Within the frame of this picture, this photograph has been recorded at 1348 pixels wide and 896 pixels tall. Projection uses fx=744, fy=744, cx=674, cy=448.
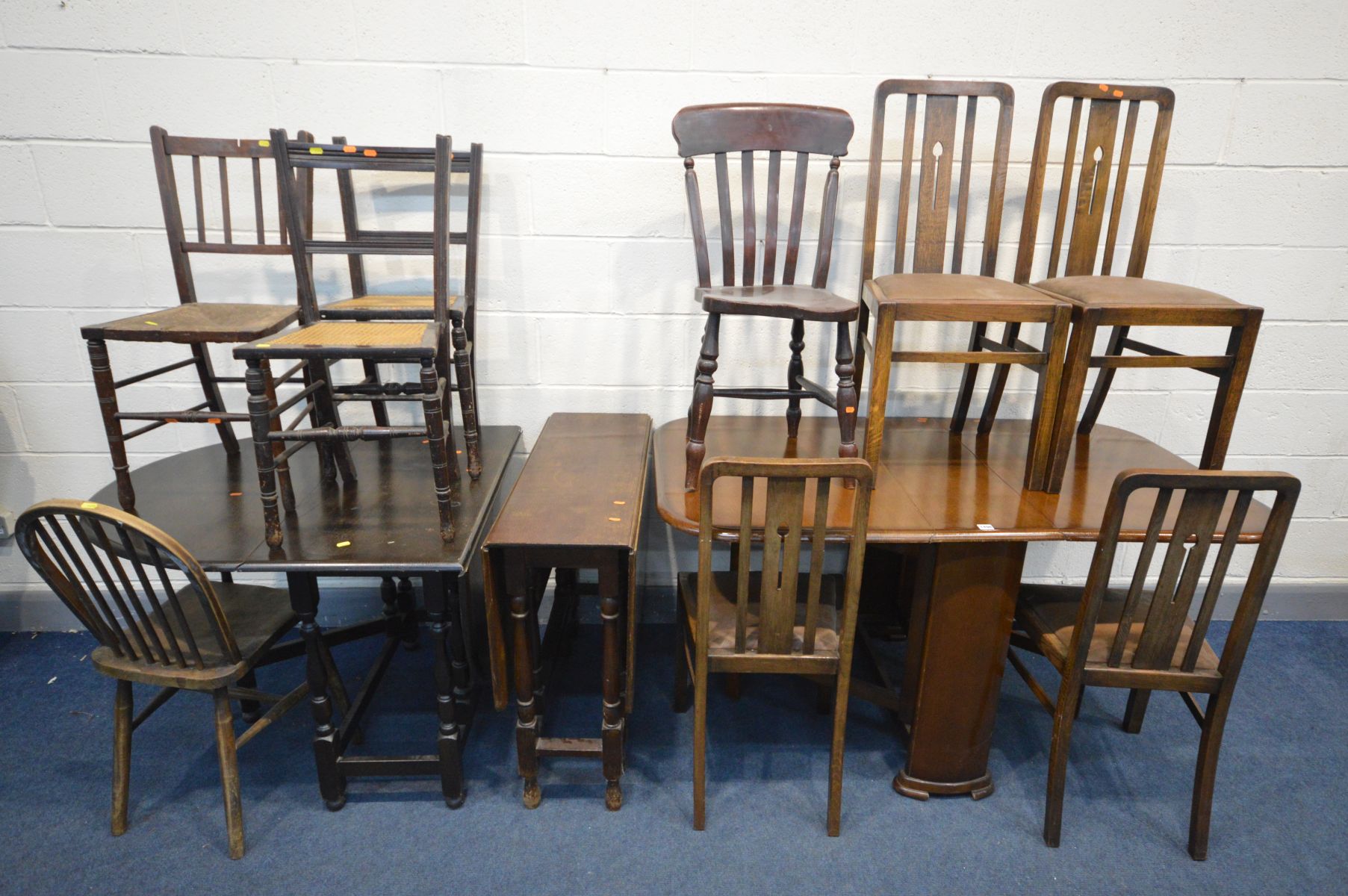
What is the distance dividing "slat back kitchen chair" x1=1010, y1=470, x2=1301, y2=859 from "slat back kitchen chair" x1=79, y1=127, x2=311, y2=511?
2.00 meters

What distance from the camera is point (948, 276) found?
1.99 m

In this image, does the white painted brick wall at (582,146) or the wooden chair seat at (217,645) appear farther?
the white painted brick wall at (582,146)

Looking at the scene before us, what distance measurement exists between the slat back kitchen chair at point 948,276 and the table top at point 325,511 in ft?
3.51

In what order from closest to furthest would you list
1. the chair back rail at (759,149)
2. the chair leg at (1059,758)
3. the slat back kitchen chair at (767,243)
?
the chair leg at (1059,758), the slat back kitchen chair at (767,243), the chair back rail at (759,149)

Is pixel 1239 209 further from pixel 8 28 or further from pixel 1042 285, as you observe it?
pixel 8 28

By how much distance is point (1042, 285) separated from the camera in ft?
6.64

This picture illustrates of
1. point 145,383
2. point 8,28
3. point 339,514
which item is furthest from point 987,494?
point 8,28

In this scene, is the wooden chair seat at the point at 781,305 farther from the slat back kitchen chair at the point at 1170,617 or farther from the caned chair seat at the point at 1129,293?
the slat back kitchen chair at the point at 1170,617

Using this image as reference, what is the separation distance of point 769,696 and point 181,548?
1640 mm

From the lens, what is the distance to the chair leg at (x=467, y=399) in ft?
6.79

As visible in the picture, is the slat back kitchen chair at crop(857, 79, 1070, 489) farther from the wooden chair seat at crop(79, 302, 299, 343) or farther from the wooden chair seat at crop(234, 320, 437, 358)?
the wooden chair seat at crop(79, 302, 299, 343)

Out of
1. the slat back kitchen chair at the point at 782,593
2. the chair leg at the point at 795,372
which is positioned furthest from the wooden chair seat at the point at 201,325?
the chair leg at the point at 795,372

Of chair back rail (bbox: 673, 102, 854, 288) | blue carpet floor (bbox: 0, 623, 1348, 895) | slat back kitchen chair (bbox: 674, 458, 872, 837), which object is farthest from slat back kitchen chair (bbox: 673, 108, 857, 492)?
blue carpet floor (bbox: 0, 623, 1348, 895)

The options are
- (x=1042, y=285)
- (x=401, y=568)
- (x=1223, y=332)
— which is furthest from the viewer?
(x=1223, y=332)
